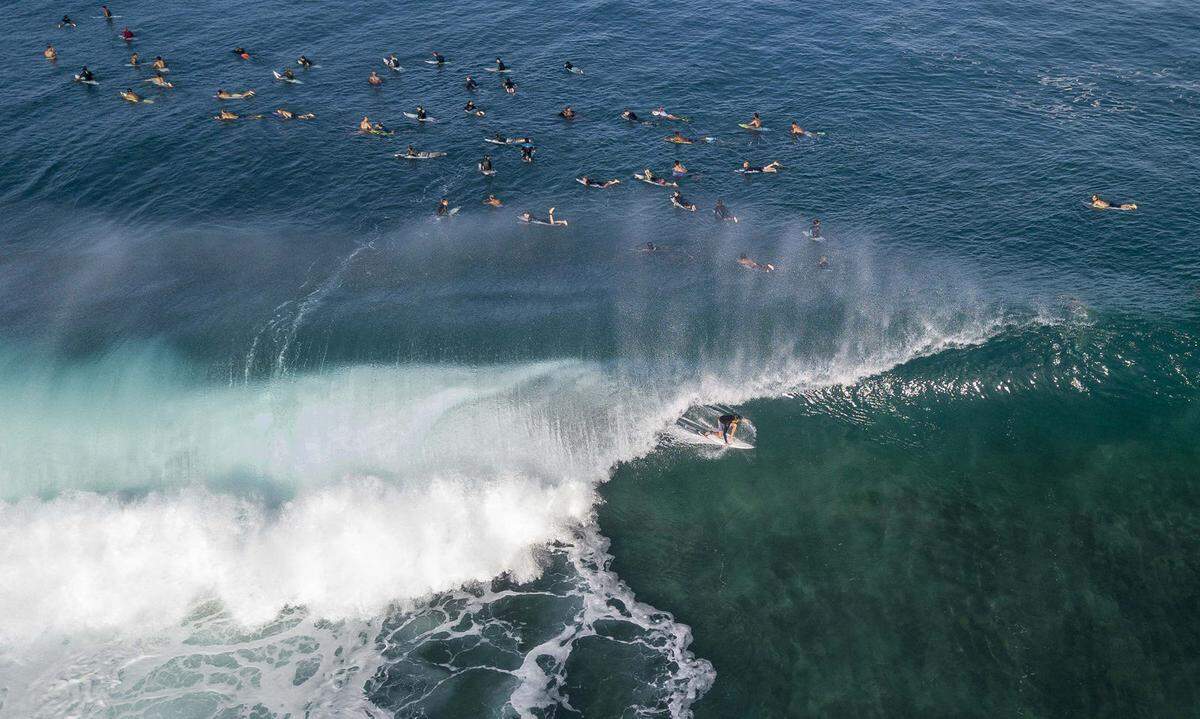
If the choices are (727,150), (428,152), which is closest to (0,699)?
(428,152)

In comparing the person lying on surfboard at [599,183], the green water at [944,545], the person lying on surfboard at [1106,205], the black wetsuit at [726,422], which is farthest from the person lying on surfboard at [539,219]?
the person lying on surfboard at [1106,205]

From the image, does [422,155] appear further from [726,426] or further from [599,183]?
[726,426]

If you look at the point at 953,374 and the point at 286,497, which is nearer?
the point at 286,497

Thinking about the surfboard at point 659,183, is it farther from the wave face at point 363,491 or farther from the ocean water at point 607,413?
the wave face at point 363,491

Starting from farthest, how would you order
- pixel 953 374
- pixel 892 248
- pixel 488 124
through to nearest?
1. pixel 488 124
2. pixel 892 248
3. pixel 953 374

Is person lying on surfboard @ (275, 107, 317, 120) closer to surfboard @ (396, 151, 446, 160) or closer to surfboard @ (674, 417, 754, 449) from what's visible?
surfboard @ (396, 151, 446, 160)

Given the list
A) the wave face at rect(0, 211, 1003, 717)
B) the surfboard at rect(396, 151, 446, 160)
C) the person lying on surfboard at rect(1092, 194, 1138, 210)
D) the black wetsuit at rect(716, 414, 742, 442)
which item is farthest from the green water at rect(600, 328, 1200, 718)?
the surfboard at rect(396, 151, 446, 160)

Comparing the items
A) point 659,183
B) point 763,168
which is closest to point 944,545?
point 763,168

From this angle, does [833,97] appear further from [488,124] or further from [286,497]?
[286,497]
